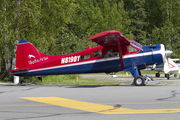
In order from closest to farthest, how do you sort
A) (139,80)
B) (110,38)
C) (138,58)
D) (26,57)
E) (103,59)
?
(110,38) < (139,80) < (138,58) < (103,59) < (26,57)

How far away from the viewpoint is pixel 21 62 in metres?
14.9

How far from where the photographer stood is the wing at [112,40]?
39.2ft

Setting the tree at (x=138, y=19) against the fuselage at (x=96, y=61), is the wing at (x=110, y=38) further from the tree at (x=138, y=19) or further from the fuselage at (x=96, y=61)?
the tree at (x=138, y=19)

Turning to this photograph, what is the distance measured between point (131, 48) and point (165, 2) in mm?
48136

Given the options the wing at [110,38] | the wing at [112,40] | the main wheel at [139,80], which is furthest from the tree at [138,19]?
the main wheel at [139,80]

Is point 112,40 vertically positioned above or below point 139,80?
above

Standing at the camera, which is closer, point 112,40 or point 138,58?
point 112,40

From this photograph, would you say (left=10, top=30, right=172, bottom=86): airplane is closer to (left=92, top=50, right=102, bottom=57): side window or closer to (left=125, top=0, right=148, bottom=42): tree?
(left=92, top=50, right=102, bottom=57): side window

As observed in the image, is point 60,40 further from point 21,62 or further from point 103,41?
point 103,41

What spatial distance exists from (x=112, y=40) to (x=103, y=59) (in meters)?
1.28

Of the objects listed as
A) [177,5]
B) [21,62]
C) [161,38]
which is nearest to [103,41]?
[21,62]

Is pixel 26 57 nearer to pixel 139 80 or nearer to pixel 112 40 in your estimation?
pixel 112 40

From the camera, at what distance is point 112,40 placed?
1291 centimetres

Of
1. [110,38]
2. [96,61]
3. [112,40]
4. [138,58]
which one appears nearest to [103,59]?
[96,61]
